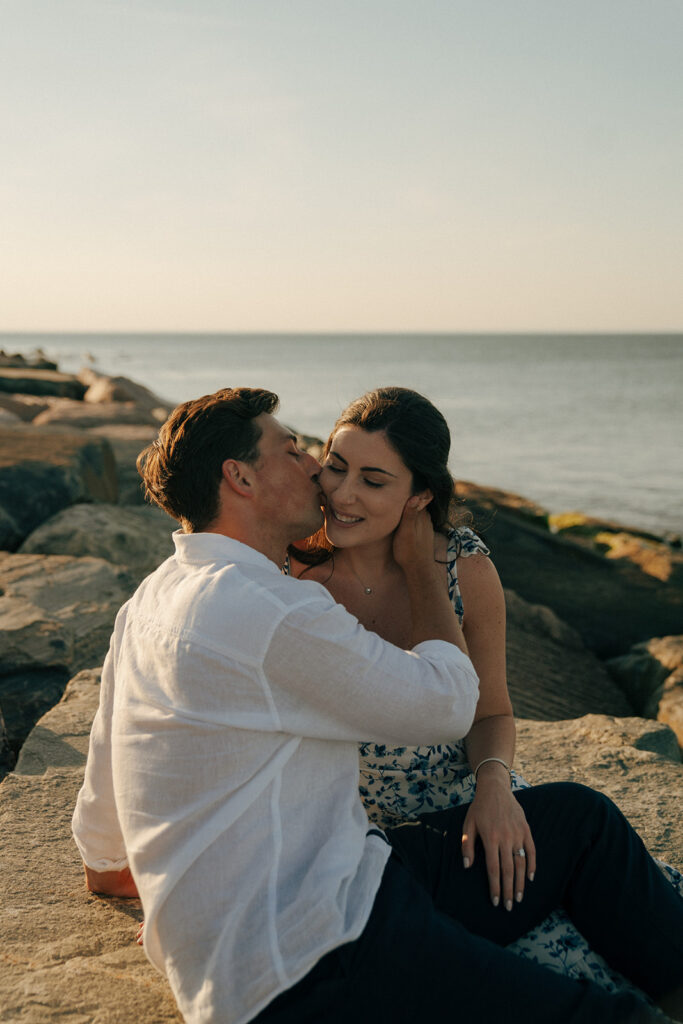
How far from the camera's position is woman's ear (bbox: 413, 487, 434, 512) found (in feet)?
10.1

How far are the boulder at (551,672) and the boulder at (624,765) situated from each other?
121 cm

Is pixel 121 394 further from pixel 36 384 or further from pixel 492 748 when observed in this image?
pixel 492 748

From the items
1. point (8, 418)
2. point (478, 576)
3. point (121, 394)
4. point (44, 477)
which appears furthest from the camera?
point (121, 394)

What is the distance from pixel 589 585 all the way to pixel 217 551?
6357 millimetres

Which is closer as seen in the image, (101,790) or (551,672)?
(101,790)

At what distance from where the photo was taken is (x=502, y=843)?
2361mm

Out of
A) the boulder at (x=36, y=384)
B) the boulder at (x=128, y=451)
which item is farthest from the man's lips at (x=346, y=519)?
the boulder at (x=36, y=384)

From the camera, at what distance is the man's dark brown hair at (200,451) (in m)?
2.33

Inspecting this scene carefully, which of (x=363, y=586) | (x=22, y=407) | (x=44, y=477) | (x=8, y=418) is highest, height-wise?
(x=363, y=586)

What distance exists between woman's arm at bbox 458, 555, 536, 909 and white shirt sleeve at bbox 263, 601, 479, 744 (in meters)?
0.53

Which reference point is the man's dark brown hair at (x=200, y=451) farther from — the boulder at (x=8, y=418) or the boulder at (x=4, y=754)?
the boulder at (x=8, y=418)

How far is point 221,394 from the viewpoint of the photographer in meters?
2.43

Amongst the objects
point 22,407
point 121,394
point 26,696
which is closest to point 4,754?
point 26,696

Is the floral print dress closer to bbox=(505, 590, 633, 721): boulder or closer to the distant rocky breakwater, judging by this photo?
the distant rocky breakwater
